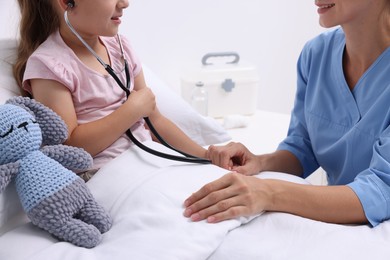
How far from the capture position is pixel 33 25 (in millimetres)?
1157

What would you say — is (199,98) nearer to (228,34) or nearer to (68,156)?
(228,34)

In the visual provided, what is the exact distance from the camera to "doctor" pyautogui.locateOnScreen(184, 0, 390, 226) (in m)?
0.92

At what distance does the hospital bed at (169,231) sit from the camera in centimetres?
78

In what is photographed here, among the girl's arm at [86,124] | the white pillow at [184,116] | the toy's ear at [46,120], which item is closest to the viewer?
the toy's ear at [46,120]

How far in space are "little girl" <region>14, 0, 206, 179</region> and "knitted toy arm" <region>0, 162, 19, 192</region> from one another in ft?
0.79

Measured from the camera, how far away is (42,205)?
0.80 meters

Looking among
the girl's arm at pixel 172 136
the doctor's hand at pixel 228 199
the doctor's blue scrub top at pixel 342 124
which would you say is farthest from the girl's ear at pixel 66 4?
the doctor's blue scrub top at pixel 342 124

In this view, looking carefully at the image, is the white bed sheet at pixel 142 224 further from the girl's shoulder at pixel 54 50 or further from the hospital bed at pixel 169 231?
the girl's shoulder at pixel 54 50

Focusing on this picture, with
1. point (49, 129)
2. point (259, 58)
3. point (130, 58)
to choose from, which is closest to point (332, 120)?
point (130, 58)

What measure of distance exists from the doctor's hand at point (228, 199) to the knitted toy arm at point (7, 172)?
296mm

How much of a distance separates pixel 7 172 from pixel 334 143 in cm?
75

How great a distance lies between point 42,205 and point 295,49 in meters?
1.92

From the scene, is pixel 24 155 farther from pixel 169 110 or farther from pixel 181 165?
pixel 169 110

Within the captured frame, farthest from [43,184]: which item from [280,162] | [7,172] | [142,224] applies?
[280,162]
